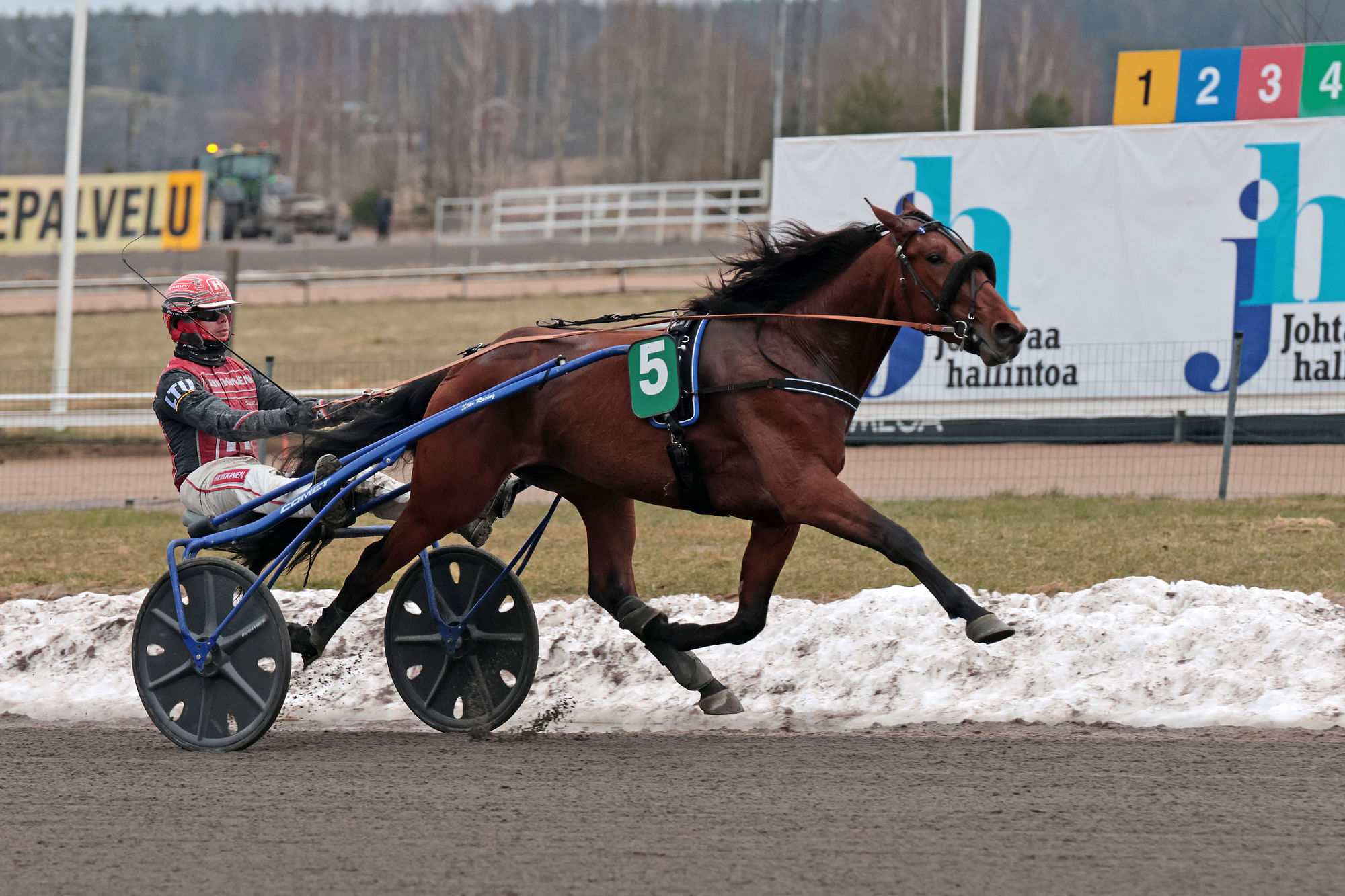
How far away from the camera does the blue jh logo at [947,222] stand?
13.0 m

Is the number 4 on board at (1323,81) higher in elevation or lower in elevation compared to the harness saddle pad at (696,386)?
higher

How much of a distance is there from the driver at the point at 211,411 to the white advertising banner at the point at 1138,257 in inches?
312

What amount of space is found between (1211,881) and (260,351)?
16.9 m

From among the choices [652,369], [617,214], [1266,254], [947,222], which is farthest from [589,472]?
[617,214]

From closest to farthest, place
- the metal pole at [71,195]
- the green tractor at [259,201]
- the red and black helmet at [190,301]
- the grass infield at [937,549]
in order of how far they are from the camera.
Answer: the red and black helmet at [190,301], the grass infield at [937,549], the metal pole at [71,195], the green tractor at [259,201]

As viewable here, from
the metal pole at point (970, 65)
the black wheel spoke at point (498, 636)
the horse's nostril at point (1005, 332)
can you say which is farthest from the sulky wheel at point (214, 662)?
→ the metal pole at point (970, 65)

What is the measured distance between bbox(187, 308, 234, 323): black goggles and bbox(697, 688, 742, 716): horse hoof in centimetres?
227

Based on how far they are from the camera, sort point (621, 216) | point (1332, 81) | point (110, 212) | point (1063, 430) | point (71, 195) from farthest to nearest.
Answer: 1. point (621, 216)
2. point (110, 212)
3. point (71, 195)
4. point (1332, 81)
5. point (1063, 430)

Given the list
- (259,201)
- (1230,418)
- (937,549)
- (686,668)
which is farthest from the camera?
(259,201)

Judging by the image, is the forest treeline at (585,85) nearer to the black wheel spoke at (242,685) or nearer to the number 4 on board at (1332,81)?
the number 4 on board at (1332,81)

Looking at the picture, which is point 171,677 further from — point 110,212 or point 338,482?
point 110,212

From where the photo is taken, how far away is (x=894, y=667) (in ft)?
19.8

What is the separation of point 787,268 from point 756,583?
1130mm

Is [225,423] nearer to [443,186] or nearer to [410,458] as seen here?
[410,458]
